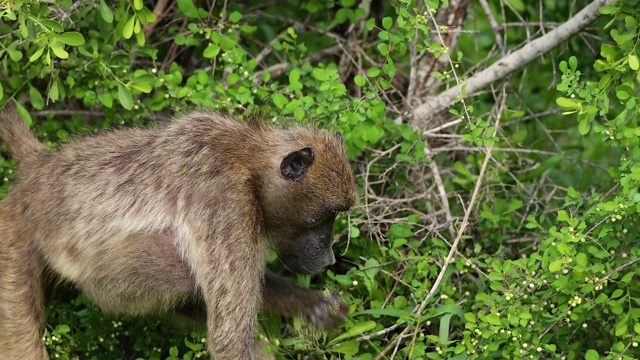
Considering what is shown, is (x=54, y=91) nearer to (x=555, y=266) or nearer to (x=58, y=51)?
(x=58, y=51)

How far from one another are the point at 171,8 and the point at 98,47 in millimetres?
761

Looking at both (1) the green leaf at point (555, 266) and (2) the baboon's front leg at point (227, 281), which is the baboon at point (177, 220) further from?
(1) the green leaf at point (555, 266)

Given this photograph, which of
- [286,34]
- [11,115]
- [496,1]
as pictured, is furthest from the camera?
[496,1]

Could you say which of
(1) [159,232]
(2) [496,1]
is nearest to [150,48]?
(1) [159,232]

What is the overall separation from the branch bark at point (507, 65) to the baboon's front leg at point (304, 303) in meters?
1.29

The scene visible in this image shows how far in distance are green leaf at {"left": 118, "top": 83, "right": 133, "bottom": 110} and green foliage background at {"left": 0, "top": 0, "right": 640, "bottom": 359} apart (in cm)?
1

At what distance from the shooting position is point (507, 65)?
543 centimetres

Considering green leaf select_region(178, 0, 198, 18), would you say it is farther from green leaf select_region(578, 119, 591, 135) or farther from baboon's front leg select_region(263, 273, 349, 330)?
green leaf select_region(578, 119, 591, 135)

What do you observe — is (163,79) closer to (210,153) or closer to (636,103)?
(210,153)

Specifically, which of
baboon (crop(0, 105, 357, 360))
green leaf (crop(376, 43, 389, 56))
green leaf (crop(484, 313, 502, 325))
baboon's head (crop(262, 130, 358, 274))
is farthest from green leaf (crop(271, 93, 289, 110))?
green leaf (crop(484, 313, 502, 325))

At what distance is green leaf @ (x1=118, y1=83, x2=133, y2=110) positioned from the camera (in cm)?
473

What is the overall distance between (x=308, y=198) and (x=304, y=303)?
54 centimetres

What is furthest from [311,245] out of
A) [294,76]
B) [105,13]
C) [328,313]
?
[105,13]

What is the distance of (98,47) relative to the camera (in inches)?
199
